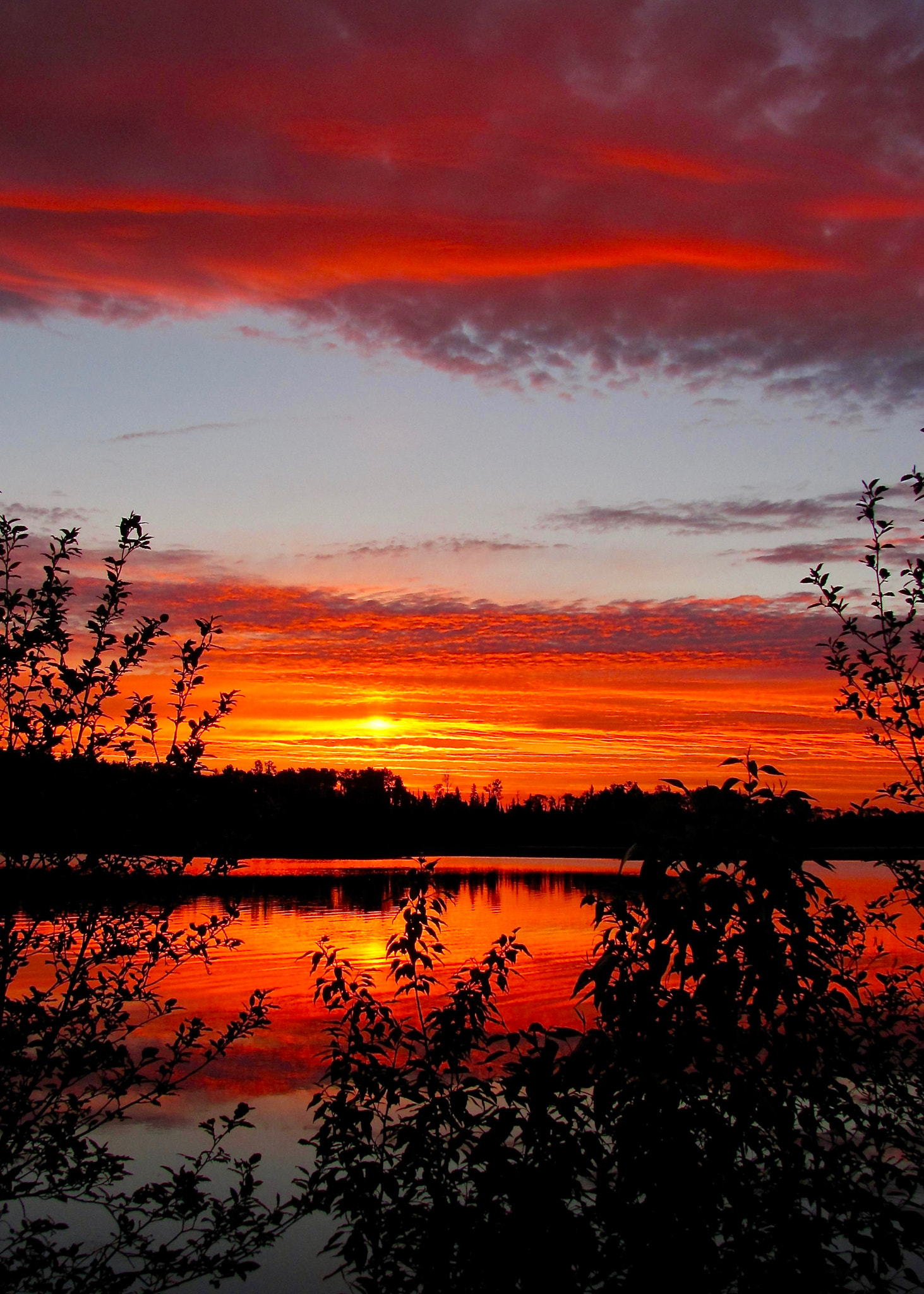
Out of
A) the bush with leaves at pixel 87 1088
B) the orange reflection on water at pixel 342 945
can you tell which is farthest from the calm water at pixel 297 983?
the bush with leaves at pixel 87 1088

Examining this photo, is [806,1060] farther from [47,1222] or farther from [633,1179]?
[47,1222]

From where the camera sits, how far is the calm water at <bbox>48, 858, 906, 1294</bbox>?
1288 centimetres

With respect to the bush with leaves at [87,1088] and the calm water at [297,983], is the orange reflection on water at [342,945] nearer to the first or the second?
the calm water at [297,983]

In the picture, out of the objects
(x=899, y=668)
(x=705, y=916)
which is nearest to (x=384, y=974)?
(x=899, y=668)

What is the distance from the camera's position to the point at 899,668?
22.0ft

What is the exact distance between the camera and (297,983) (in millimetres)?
25828

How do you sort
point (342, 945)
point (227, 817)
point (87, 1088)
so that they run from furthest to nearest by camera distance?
1. point (342, 945)
2. point (227, 817)
3. point (87, 1088)

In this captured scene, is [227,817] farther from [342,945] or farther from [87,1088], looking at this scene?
[342,945]

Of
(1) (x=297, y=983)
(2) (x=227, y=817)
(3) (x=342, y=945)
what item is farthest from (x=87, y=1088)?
(3) (x=342, y=945)

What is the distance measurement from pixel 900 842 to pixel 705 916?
397cm

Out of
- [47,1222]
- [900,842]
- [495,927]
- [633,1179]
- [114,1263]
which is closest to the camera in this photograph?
[633,1179]

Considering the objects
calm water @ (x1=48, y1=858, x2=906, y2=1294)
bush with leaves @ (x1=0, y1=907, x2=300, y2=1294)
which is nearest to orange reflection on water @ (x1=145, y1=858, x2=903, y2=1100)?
calm water @ (x1=48, y1=858, x2=906, y2=1294)

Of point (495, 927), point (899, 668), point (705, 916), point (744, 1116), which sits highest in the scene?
point (899, 668)

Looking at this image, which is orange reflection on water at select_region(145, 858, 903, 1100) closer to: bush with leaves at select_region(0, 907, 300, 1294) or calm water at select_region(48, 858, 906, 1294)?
calm water at select_region(48, 858, 906, 1294)
